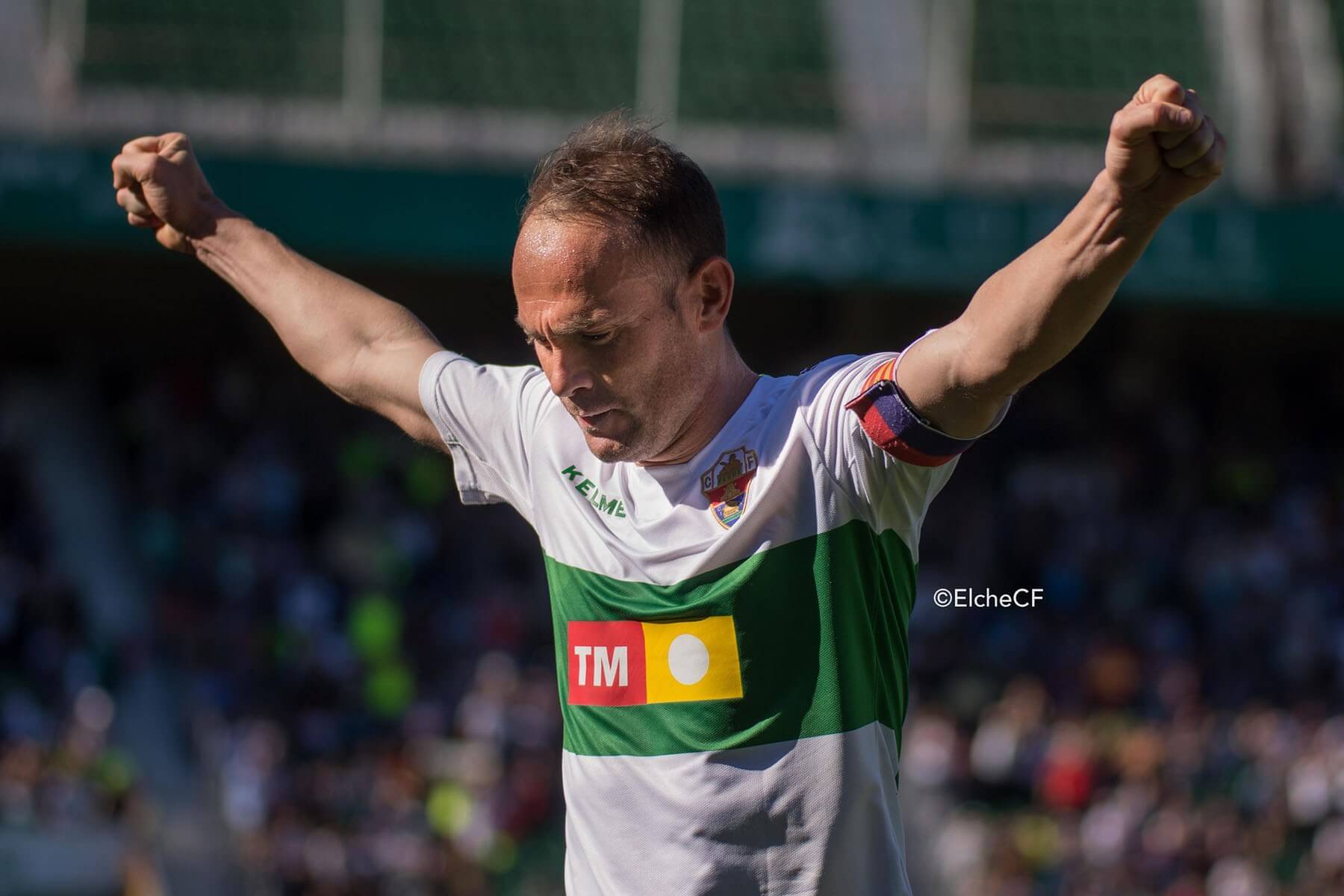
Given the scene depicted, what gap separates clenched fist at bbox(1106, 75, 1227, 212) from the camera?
71.7 inches

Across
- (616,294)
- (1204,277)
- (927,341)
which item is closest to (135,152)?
(616,294)

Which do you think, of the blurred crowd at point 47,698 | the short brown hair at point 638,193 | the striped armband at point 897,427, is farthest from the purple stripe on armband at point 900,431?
the blurred crowd at point 47,698

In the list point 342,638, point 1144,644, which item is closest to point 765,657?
point 342,638

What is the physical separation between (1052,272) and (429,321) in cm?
1360

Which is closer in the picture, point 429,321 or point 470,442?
point 470,442

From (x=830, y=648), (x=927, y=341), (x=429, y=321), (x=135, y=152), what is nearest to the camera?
(x=927, y=341)

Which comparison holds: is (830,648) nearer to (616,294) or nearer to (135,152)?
(616,294)

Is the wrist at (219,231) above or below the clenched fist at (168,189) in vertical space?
below

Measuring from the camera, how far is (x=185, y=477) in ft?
44.3

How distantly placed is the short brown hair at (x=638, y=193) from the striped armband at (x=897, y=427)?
34cm

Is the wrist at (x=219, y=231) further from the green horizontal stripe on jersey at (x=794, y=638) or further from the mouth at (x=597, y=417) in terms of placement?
the green horizontal stripe on jersey at (x=794, y=638)

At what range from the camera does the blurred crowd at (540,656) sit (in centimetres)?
1087

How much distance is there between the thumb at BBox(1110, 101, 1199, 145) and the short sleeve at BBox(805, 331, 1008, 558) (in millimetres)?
401

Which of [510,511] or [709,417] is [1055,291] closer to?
[709,417]
